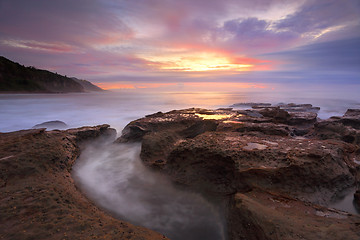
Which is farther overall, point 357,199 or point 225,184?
point 225,184

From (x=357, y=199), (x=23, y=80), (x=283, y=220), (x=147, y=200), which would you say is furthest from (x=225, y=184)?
(x=23, y=80)

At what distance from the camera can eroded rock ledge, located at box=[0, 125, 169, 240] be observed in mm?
2238

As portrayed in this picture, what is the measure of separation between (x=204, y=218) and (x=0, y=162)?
390 centimetres

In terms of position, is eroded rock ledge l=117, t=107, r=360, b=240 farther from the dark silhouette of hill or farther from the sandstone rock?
the dark silhouette of hill

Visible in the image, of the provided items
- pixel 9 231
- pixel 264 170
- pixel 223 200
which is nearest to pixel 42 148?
pixel 9 231

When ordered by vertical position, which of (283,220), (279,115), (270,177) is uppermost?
(279,115)

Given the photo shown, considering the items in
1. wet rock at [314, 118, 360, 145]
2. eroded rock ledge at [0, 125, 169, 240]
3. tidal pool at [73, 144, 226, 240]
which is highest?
wet rock at [314, 118, 360, 145]

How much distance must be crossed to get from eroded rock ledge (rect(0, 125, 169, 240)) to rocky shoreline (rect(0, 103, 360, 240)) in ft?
0.04

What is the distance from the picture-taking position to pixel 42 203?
2.67 metres

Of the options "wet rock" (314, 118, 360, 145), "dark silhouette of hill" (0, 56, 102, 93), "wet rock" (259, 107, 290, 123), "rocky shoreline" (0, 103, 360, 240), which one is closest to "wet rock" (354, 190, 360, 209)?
"rocky shoreline" (0, 103, 360, 240)

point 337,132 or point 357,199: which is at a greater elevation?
point 337,132

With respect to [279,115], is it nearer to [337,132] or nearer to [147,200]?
[337,132]

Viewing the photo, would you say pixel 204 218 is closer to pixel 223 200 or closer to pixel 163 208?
pixel 223 200

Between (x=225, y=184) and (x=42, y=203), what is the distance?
10.1 ft
